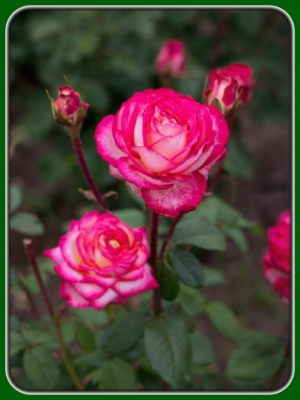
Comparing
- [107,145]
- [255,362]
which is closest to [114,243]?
[107,145]

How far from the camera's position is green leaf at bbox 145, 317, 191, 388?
69cm

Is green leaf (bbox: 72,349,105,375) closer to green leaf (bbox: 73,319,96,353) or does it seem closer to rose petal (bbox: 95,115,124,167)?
green leaf (bbox: 73,319,96,353)

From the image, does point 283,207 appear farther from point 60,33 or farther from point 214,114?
point 214,114

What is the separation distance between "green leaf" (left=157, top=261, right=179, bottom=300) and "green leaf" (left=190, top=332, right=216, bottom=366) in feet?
0.82

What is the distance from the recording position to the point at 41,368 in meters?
0.81

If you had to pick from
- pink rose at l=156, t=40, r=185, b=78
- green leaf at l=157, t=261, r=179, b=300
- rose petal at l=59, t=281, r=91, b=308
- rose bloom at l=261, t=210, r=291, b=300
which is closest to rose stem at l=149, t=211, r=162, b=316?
green leaf at l=157, t=261, r=179, b=300

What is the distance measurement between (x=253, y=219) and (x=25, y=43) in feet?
3.83

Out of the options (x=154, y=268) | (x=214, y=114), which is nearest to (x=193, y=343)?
(x=154, y=268)

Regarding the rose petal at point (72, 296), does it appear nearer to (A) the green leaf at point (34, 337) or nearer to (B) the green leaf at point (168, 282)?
(B) the green leaf at point (168, 282)

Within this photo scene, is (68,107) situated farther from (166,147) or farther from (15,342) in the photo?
(15,342)

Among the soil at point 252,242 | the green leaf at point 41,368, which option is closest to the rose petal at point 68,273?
the green leaf at point 41,368

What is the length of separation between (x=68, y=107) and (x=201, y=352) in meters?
0.55

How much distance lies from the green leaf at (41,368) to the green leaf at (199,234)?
0.30m

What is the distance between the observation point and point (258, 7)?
0.80 metres
